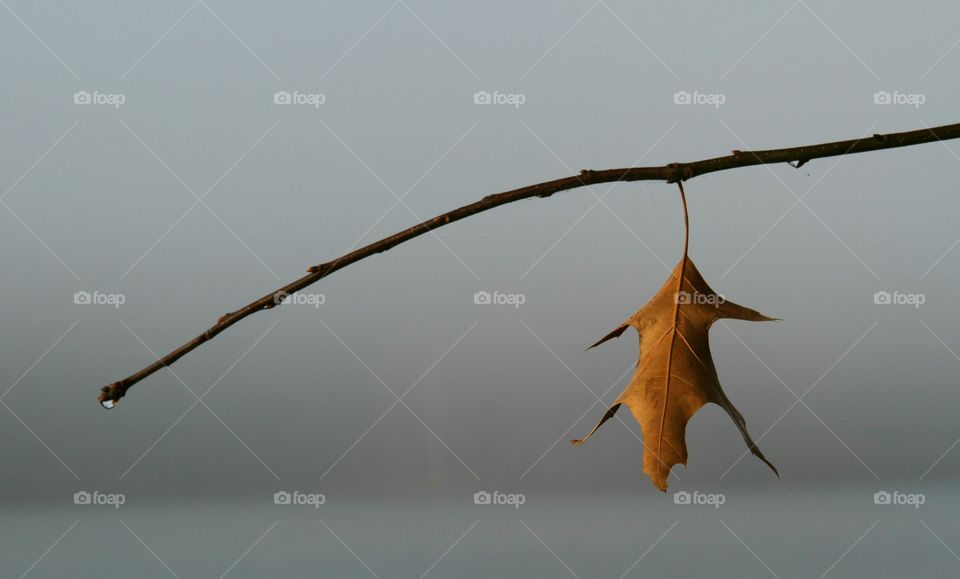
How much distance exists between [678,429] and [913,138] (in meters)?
0.14

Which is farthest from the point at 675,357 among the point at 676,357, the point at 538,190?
the point at 538,190

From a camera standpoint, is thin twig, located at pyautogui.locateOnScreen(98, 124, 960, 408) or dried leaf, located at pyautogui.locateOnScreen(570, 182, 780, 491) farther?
dried leaf, located at pyautogui.locateOnScreen(570, 182, 780, 491)

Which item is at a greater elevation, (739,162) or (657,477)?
(739,162)

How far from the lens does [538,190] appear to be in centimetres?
29

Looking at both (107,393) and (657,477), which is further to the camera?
(657,477)

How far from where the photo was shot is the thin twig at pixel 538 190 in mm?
240

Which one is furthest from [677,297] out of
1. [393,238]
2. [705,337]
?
[393,238]

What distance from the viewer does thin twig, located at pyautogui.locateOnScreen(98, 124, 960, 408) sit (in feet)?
0.79

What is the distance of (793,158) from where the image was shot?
12.8 inches

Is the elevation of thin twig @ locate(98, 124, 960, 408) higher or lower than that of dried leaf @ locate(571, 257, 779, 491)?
higher

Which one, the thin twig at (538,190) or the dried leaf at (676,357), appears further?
the dried leaf at (676,357)

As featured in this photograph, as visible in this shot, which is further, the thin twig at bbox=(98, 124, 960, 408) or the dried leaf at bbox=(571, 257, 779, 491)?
the dried leaf at bbox=(571, 257, 779, 491)

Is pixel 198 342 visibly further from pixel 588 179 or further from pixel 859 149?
pixel 859 149

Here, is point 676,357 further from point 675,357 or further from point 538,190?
point 538,190
